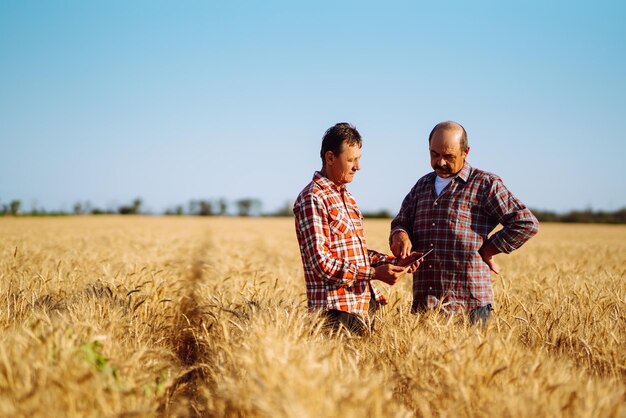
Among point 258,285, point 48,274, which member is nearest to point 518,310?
point 258,285

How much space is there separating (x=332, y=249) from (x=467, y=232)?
97 cm

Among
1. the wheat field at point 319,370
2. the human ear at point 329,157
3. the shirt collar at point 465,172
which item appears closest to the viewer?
the wheat field at point 319,370

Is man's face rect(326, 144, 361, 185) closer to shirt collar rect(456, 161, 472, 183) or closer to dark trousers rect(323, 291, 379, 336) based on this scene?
shirt collar rect(456, 161, 472, 183)

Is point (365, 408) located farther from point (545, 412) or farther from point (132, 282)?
point (132, 282)

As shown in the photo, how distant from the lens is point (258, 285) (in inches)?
208

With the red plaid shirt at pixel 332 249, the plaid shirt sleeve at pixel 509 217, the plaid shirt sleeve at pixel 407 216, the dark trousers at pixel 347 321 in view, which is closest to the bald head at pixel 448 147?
the plaid shirt sleeve at pixel 509 217

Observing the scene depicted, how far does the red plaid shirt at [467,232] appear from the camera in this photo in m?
3.23

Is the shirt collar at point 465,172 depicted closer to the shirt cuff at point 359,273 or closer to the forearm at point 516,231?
the forearm at point 516,231

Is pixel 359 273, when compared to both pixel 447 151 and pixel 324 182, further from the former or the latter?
pixel 447 151

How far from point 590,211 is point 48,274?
2659 inches

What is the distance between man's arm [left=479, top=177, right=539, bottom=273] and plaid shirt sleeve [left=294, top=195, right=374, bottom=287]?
88cm

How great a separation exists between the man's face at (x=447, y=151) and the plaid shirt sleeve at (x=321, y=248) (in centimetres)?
87

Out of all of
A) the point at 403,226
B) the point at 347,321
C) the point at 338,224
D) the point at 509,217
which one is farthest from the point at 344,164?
the point at 509,217

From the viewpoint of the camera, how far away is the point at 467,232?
3291mm
